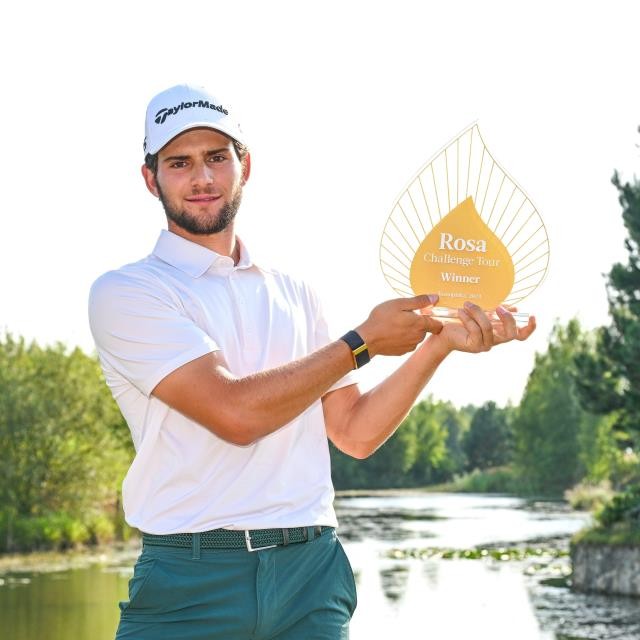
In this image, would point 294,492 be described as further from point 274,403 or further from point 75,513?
point 75,513

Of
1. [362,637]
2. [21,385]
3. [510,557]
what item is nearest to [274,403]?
[362,637]

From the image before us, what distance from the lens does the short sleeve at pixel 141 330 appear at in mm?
2240

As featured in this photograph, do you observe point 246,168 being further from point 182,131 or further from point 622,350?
point 622,350

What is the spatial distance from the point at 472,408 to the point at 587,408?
91.8 meters

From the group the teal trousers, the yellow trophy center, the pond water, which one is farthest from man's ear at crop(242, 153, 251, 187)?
the pond water

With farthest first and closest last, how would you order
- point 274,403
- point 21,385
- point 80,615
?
point 21,385 → point 80,615 → point 274,403

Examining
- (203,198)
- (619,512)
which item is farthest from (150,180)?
(619,512)

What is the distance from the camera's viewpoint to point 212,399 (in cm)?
218

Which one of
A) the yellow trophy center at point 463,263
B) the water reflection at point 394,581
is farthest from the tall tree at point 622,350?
the yellow trophy center at point 463,263

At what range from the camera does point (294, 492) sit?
2293 millimetres

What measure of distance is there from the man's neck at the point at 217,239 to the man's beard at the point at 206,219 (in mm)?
16

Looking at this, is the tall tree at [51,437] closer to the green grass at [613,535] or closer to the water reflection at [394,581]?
the water reflection at [394,581]

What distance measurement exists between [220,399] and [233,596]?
370 mm

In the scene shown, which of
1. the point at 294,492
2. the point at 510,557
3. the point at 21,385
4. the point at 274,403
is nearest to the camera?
the point at 274,403
